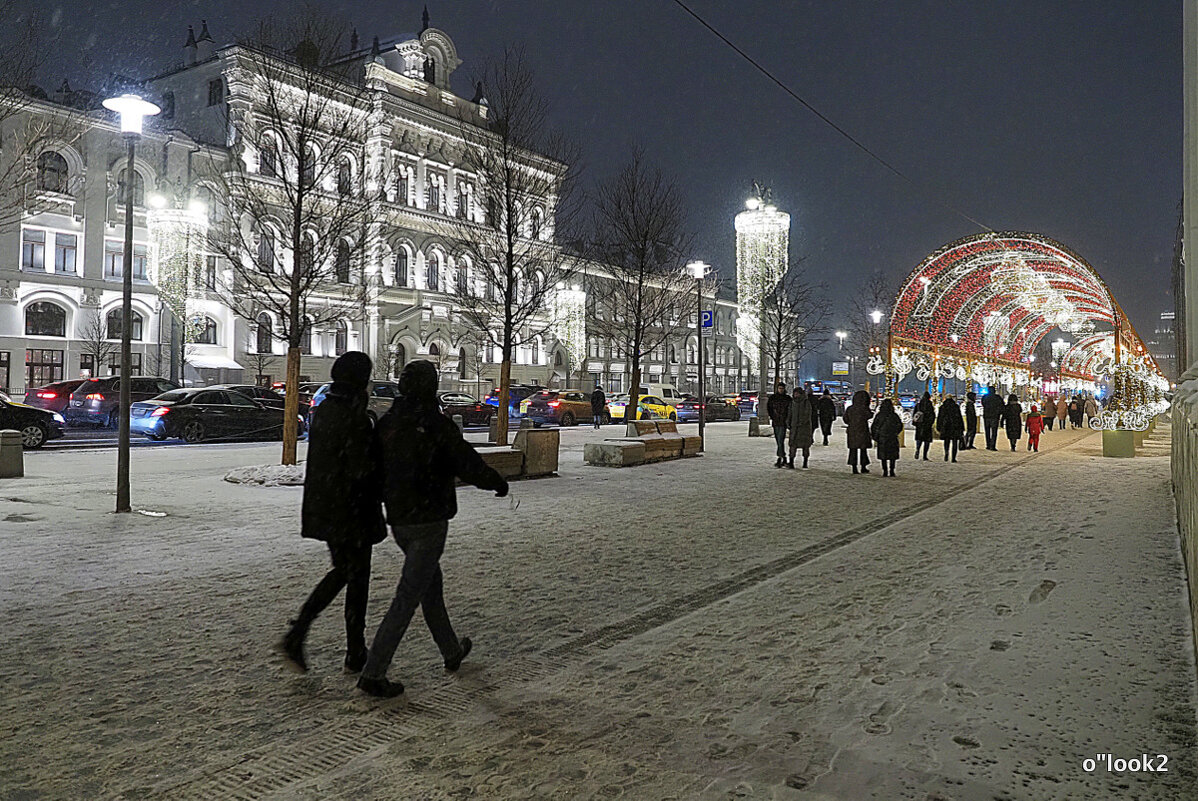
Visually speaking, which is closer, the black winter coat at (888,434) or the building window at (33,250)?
the black winter coat at (888,434)

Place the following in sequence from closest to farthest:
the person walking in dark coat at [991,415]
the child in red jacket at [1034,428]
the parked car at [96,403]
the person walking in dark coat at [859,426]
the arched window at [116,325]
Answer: the person walking in dark coat at [859,426] → the person walking in dark coat at [991,415] → the child in red jacket at [1034,428] → the parked car at [96,403] → the arched window at [116,325]

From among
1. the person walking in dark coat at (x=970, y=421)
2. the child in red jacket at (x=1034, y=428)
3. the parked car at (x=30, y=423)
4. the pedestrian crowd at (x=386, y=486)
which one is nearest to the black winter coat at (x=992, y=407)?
the person walking in dark coat at (x=970, y=421)

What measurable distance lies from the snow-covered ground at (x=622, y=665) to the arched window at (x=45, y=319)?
37007mm

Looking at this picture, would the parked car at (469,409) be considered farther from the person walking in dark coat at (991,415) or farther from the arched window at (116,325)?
the arched window at (116,325)

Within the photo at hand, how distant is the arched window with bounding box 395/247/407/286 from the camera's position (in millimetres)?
58656

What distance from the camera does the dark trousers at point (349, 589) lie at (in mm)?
5176

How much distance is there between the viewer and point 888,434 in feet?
59.2

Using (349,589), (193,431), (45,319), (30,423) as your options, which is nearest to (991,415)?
(193,431)

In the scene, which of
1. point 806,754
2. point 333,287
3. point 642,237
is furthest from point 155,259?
point 806,754

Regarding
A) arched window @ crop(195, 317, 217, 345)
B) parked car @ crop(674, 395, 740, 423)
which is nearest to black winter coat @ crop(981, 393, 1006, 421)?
parked car @ crop(674, 395, 740, 423)

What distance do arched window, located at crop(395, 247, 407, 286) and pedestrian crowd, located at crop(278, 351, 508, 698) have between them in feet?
181

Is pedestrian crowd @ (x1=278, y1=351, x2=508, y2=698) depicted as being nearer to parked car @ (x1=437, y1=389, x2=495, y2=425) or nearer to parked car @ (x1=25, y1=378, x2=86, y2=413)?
parked car @ (x1=25, y1=378, x2=86, y2=413)

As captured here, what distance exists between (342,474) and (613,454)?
44.9 feet

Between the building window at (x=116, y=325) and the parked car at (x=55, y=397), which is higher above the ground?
the building window at (x=116, y=325)
